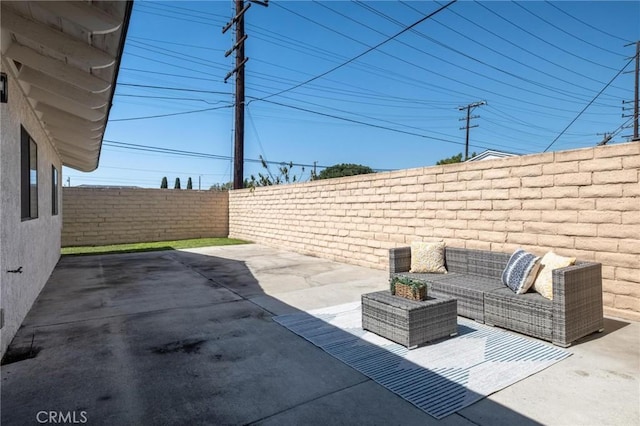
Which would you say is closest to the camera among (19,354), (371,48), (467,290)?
(19,354)

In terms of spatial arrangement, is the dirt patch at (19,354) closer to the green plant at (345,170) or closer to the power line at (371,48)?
the power line at (371,48)

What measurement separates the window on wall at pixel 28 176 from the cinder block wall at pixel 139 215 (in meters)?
8.28

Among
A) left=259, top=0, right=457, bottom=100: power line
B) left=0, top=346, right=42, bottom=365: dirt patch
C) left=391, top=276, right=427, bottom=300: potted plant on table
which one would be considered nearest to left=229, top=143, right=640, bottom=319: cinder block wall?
left=391, top=276, right=427, bottom=300: potted plant on table

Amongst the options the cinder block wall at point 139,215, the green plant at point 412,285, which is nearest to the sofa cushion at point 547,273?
the green plant at point 412,285

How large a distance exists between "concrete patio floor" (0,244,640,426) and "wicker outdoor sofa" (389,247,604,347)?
23 centimetres

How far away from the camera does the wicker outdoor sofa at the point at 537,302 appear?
10.5 feet

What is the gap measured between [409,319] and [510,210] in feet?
9.30

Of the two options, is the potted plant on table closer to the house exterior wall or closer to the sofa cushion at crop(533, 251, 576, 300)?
the sofa cushion at crop(533, 251, 576, 300)

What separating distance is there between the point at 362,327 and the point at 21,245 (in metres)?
3.95

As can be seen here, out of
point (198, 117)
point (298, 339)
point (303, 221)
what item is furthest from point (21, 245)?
point (198, 117)

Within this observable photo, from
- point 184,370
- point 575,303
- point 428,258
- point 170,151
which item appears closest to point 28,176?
point 184,370

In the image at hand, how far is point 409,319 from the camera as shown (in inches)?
125

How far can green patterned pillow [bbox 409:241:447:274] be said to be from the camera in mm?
4992

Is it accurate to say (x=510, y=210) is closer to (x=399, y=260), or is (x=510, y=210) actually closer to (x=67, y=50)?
(x=399, y=260)
